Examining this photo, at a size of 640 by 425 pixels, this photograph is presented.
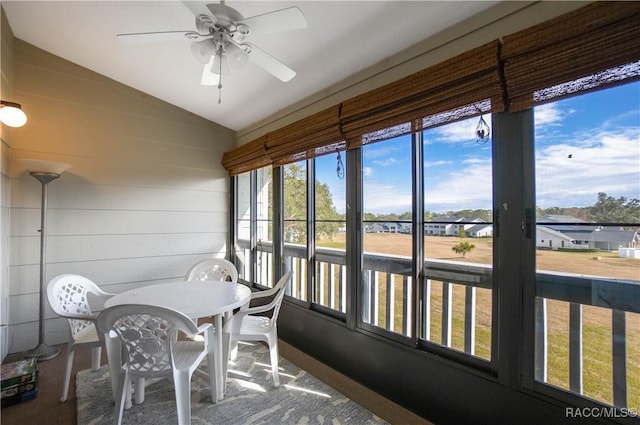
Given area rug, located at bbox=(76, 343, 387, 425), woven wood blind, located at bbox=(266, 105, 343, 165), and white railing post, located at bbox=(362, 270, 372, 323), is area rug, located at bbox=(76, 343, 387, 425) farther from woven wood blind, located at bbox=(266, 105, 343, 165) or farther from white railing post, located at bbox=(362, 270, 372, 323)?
woven wood blind, located at bbox=(266, 105, 343, 165)

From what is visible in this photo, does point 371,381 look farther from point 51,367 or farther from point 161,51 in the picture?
point 161,51

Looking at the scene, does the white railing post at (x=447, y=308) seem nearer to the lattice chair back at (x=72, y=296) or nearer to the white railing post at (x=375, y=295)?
the white railing post at (x=375, y=295)

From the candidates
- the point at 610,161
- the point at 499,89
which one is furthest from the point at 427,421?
the point at 499,89

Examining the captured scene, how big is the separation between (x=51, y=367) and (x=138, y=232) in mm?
1461

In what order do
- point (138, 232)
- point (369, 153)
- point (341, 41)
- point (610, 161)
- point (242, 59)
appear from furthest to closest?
point (138, 232) → point (369, 153) → point (341, 41) → point (242, 59) → point (610, 161)

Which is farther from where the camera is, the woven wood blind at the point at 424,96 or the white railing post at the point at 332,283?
the white railing post at the point at 332,283

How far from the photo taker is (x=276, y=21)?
1475 millimetres

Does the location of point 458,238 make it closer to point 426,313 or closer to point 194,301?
point 426,313

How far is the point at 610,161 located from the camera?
1373 mm

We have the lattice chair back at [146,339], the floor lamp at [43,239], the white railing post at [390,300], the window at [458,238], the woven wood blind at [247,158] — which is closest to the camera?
the lattice chair back at [146,339]

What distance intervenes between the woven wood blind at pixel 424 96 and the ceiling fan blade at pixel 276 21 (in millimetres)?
758

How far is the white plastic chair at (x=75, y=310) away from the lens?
2117 millimetres

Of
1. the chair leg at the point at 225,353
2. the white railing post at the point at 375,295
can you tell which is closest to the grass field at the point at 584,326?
the white railing post at the point at 375,295

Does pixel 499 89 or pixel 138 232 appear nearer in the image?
pixel 499 89
